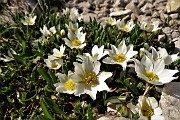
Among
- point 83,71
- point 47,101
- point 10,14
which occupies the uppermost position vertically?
point 10,14

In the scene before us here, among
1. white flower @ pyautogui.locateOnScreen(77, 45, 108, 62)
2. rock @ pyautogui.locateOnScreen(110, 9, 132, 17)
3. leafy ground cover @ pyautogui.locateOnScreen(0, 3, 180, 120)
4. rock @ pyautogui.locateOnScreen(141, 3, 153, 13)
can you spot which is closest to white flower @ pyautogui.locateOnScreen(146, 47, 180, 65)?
leafy ground cover @ pyautogui.locateOnScreen(0, 3, 180, 120)

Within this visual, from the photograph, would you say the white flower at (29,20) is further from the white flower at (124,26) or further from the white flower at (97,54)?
the white flower at (97,54)

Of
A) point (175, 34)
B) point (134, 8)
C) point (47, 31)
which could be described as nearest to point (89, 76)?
point (47, 31)

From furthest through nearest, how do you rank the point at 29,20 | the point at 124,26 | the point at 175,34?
the point at 175,34 → the point at 29,20 → the point at 124,26

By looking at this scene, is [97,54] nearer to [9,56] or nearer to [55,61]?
[55,61]

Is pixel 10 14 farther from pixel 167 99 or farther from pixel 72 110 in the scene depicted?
pixel 167 99

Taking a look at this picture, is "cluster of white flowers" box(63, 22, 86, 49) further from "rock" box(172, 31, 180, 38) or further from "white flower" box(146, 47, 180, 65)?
"rock" box(172, 31, 180, 38)

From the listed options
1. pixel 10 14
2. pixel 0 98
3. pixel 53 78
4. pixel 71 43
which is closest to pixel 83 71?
pixel 53 78

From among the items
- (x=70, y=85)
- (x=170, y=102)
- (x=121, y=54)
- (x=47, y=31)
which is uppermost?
(x=47, y=31)
